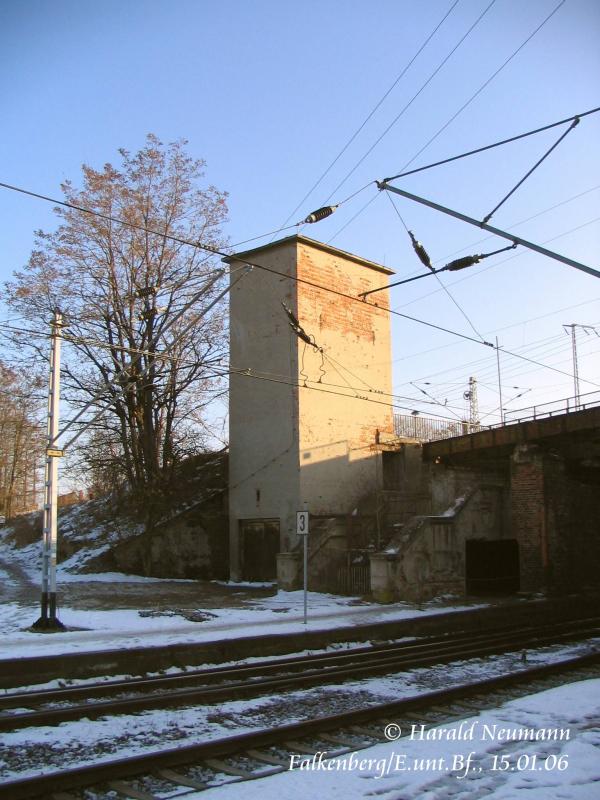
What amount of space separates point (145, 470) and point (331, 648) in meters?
15.5

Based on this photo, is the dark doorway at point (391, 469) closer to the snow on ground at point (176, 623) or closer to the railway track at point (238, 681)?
the snow on ground at point (176, 623)

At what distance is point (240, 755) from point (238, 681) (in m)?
3.90

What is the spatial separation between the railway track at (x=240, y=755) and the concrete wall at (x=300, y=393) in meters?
16.7

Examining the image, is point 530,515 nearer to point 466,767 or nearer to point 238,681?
point 238,681

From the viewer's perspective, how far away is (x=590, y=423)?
21875mm

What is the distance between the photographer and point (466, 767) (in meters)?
6.45

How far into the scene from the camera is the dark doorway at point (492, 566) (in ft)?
76.7

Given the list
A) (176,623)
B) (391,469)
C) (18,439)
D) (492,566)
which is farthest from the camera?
(18,439)

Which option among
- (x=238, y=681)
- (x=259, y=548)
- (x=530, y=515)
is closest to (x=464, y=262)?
(x=238, y=681)

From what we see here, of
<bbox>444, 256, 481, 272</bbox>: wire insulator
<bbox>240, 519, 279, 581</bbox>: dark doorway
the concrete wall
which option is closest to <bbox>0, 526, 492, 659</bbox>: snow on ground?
<bbox>240, 519, 279, 581</bbox>: dark doorway

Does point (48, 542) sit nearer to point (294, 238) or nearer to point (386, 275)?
point (294, 238)

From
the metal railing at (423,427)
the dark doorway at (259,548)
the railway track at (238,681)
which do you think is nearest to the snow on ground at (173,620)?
the railway track at (238,681)

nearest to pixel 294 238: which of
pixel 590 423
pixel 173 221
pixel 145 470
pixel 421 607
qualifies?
pixel 173 221

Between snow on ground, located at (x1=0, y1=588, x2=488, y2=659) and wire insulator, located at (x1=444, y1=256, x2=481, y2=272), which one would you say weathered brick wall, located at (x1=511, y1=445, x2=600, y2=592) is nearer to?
snow on ground, located at (x1=0, y1=588, x2=488, y2=659)
